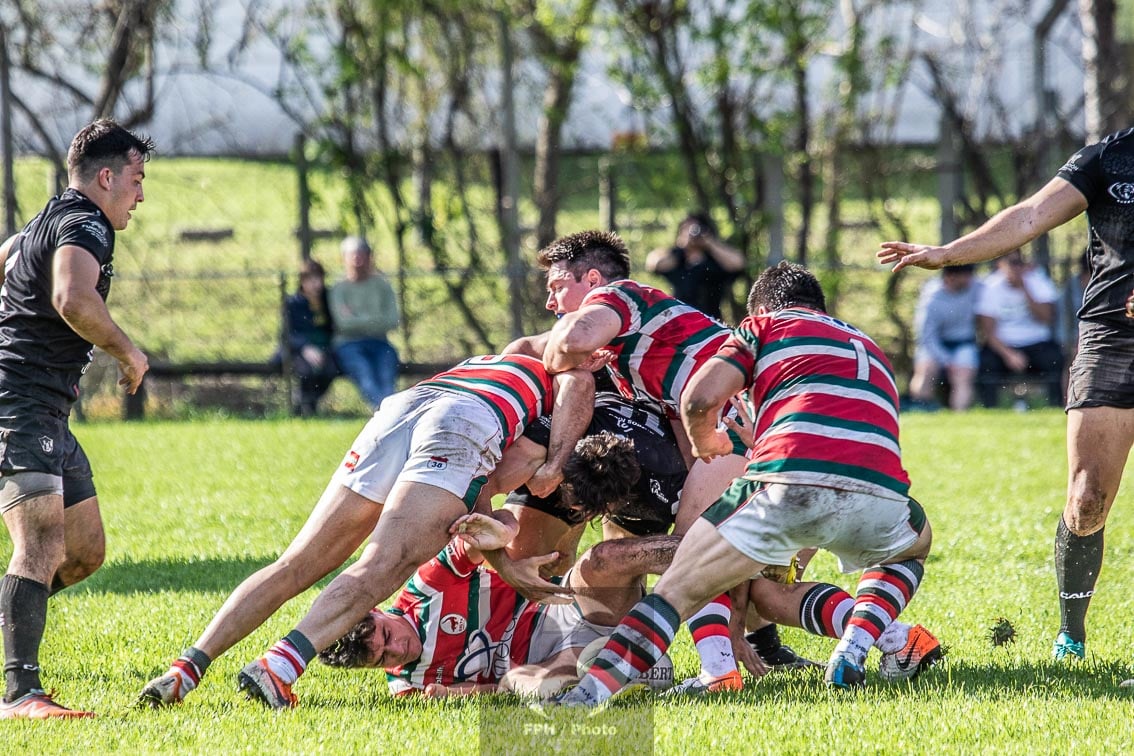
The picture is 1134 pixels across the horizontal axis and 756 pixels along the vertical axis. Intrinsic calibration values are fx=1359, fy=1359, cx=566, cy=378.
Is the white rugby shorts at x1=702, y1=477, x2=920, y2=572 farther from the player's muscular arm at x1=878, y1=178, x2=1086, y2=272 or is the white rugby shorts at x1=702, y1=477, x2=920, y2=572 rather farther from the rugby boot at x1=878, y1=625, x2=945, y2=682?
the player's muscular arm at x1=878, y1=178, x2=1086, y2=272

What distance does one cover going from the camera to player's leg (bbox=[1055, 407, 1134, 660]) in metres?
4.82

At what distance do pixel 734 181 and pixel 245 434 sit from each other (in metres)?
6.30

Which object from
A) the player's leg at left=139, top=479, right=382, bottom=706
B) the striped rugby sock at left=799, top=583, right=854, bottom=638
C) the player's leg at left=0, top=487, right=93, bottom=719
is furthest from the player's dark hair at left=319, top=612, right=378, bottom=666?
the striped rugby sock at left=799, top=583, right=854, bottom=638

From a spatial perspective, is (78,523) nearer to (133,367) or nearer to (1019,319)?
(133,367)

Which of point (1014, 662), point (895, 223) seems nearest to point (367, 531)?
point (1014, 662)

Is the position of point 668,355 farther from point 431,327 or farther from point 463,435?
point 431,327

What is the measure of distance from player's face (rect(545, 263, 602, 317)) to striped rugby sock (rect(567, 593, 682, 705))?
153 centimetres

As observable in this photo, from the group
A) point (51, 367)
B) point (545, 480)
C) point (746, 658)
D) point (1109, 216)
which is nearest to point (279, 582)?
point (545, 480)

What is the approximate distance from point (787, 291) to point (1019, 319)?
992 centimetres

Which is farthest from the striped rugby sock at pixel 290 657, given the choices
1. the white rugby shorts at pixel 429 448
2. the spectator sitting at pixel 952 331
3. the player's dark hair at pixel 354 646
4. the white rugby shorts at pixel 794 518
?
the spectator sitting at pixel 952 331

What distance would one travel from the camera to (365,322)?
42.2 feet

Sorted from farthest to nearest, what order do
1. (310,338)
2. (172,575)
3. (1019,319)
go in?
(1019,319) < (310,338) < (172,575)

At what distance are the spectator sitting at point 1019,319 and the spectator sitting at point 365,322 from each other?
19.4 feet

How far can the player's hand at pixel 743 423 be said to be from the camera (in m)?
4.98
